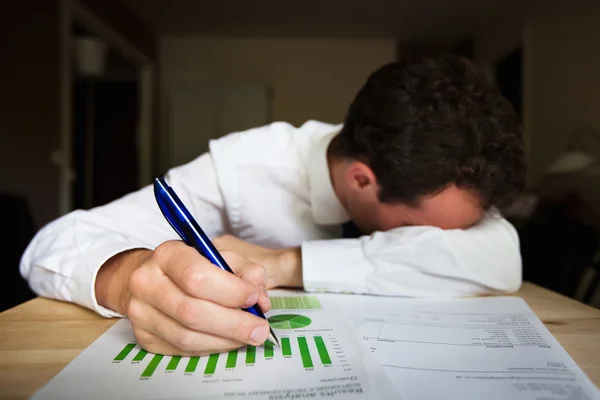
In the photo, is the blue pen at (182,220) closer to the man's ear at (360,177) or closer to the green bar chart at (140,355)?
the green bar chart at (140,355)

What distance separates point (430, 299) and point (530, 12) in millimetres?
3448

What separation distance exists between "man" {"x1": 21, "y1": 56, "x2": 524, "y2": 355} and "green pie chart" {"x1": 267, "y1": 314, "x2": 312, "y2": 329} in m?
0.08

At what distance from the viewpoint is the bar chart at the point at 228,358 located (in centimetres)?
38

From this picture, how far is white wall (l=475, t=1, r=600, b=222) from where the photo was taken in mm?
2439

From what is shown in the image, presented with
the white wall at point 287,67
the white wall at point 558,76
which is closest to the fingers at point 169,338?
the white wall at point 558,76

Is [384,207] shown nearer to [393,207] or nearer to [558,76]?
[393,207]

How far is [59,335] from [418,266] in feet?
1.57

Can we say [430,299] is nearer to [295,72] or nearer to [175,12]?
[175,12]

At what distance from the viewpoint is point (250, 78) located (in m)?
4.82

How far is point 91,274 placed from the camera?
0.57 meters

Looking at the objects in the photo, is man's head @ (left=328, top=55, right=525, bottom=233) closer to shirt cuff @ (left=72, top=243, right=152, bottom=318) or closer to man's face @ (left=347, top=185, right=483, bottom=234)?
man's face @ (left=347, top=185, right=483, bottom=234)

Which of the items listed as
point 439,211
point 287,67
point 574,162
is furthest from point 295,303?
point 287,67

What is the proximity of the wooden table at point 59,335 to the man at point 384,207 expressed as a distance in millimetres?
30

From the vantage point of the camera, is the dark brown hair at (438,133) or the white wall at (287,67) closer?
the dark brown hair at (438,133)
